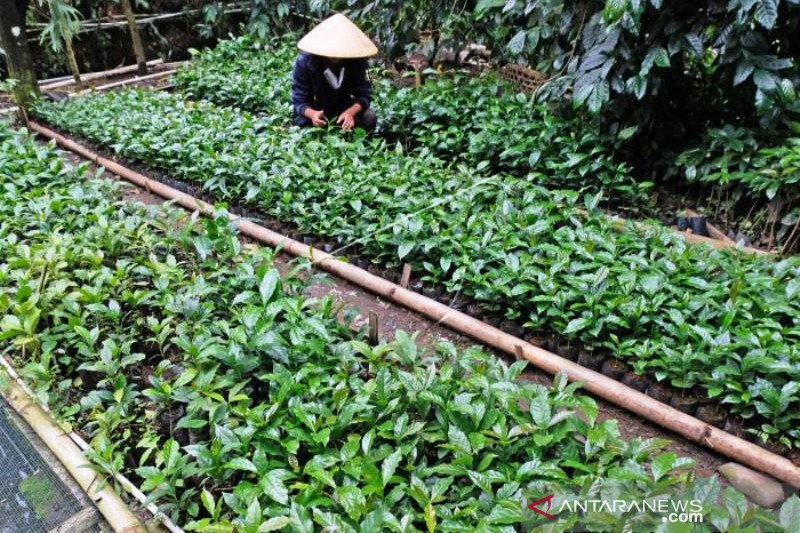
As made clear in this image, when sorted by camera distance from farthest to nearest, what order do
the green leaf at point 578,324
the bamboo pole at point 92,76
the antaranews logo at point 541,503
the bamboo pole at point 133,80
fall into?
1. the bamboo pole at point 92,76
2. the bamboo pole at point 133,80
3. the green leaf at point 578,324
4. the antaranews logo at point 541,503

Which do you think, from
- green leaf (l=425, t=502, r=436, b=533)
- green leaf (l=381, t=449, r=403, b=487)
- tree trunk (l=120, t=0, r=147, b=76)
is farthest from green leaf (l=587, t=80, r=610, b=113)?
tree trunk (l=120, t=0, r=147, b=76)

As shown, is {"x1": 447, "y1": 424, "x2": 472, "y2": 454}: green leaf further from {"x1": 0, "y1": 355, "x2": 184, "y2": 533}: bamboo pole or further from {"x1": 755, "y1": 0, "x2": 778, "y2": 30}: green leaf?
{"x1": 755, "y1": 0, "x2": 778, "y2": 30}: green leaf

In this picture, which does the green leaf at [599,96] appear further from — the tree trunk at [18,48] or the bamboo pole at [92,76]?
the bamboo pole at [92,76]

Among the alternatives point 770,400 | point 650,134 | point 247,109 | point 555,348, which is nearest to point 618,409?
point 555,348

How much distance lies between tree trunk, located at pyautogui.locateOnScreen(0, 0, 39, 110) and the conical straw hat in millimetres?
4014

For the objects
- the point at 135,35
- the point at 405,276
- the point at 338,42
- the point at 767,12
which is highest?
the point at 767,12

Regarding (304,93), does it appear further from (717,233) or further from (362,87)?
(717,233)

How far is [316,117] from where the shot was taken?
5.61 m

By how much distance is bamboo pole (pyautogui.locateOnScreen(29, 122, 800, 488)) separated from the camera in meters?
2.50

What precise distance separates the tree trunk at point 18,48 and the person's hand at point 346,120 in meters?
4.21

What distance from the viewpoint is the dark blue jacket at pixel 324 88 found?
18.6ft

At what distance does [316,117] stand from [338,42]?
768 mm

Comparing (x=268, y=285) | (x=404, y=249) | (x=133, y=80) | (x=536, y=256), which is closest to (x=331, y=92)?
(x=404, y=249)

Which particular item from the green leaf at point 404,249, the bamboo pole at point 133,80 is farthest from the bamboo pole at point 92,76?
the green leaf at point 404,249
